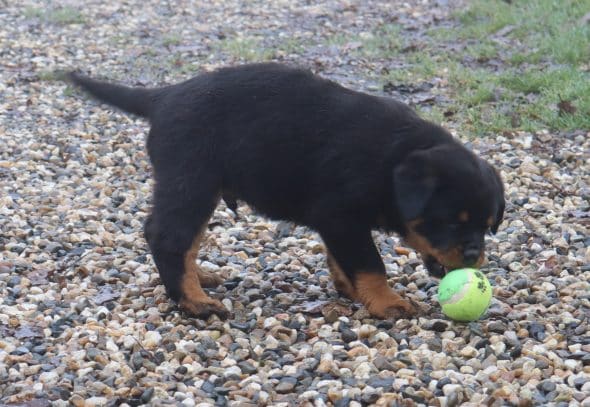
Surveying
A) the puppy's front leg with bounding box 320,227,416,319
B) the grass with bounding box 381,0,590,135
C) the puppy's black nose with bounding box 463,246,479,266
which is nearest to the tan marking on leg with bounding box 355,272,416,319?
the puppy's front leg with bounding box 320,227,416,319

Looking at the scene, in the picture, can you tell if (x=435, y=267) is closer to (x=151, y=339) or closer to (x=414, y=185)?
(x=414, y=185)

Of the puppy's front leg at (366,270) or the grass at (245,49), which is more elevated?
the puppy's front leg at (366,270)

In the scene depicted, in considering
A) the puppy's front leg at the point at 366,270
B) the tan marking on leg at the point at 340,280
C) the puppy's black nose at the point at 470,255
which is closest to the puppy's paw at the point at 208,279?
the tan marking on leg at the point at 340,280

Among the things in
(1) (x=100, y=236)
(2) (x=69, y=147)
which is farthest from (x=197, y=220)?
(2) (x=69, y=147)

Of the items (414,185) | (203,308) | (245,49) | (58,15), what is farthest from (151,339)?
(58,15)

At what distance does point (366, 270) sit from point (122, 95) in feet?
5.85

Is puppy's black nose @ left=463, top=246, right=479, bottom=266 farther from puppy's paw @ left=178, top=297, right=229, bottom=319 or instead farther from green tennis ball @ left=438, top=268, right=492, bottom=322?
puppy's paw @ left=178, top=297, right=229, bottom=319

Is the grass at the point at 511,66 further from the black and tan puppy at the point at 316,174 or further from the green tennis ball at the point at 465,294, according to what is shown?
the green tennis ball at the point at 465,294

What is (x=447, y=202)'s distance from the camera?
4.82 meters

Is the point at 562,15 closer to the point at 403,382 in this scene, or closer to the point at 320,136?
the point at 320,136

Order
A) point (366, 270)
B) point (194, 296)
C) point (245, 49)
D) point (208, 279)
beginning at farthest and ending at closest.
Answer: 1. point (245, 49)
2. point (208, 279)
3. point (194, 296)
4. point (366, 270)

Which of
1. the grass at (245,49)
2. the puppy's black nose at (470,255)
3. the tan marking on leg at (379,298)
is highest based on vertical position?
the puppy's black nose at (470,255)

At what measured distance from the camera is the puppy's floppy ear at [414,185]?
4.73m

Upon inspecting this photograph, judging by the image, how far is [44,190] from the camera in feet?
24.0
